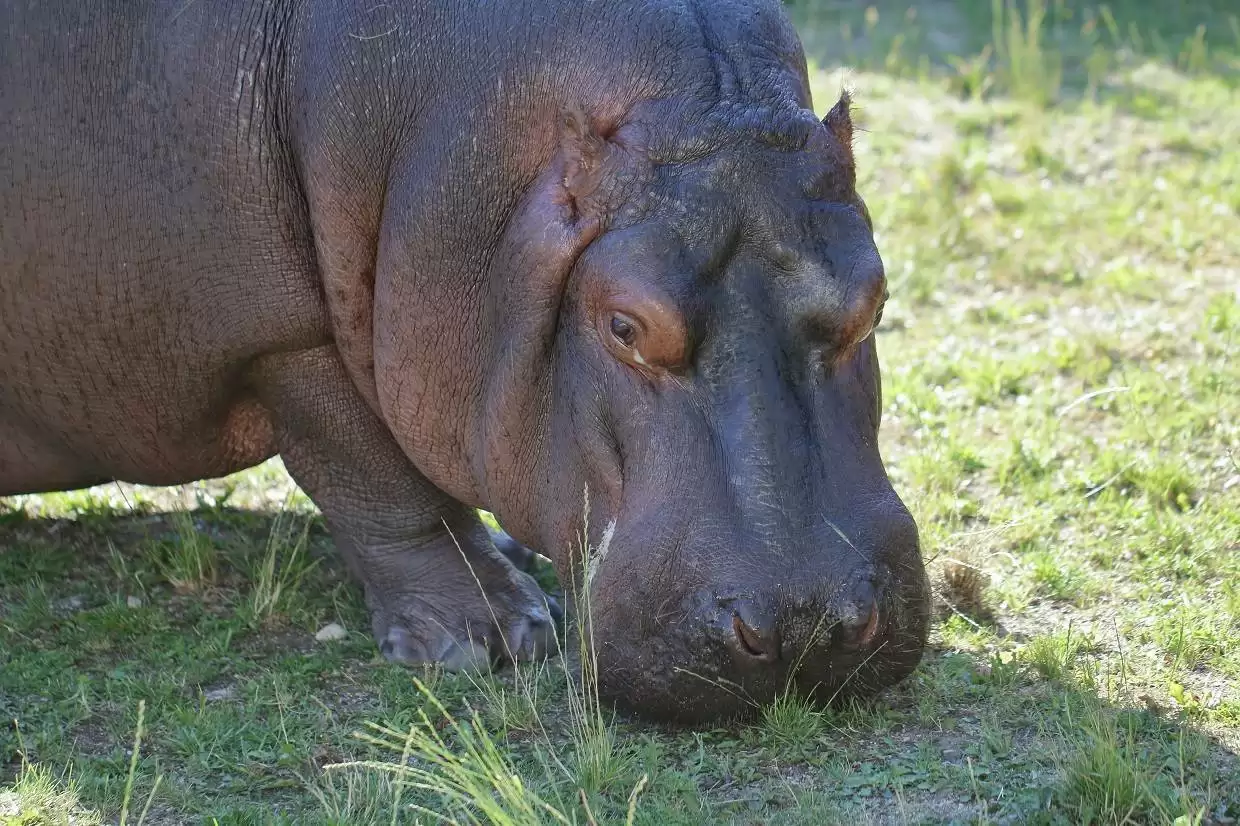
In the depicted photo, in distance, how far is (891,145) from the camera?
8.91 metres

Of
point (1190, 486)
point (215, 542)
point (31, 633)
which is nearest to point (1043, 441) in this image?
point (1190, 486)

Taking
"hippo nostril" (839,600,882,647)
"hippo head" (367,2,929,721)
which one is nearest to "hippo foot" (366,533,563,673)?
"hippo head" (367,2,929,721)

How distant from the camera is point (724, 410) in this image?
3.78 m

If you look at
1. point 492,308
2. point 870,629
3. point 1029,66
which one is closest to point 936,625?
point 870,629

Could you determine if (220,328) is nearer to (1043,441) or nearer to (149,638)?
(149,638)

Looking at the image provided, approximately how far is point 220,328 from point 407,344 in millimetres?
578

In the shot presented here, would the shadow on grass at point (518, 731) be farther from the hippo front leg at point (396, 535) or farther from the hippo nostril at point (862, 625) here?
the hippo nostril at point (862, 625)

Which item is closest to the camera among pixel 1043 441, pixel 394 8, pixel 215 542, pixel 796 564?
pixel 796 564

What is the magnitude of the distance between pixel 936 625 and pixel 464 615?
135 centimetres

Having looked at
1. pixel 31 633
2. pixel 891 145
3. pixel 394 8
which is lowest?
pixel 31 633

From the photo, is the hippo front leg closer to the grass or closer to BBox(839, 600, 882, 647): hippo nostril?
the grass

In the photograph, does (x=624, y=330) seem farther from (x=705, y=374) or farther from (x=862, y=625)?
(x=862, y=625)

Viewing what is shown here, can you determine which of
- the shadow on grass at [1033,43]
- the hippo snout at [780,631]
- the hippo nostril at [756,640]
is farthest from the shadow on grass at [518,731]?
the shadow on grass at [1033,43]

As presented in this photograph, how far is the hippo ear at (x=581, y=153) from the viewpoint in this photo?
3996 millimetres
